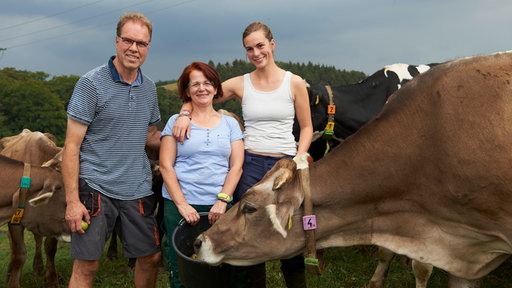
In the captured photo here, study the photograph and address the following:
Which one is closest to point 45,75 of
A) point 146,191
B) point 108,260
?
point 108,260

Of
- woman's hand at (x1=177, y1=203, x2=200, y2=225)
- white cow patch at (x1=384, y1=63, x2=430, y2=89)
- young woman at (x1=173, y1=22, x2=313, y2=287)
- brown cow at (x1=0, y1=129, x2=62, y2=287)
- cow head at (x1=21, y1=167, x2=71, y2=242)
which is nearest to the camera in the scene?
woman's hand at (x1=177, y1=203, x2=200, y2=225)

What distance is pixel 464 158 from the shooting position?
3.43 meters

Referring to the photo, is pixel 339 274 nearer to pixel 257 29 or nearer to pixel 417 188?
pixel 417 188

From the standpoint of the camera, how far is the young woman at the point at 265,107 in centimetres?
418

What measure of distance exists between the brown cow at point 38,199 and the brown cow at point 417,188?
2.11 m

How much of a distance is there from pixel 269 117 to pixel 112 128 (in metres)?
1.23

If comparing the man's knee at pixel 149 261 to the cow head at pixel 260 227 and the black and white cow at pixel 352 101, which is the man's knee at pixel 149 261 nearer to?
the cow head at pixel 260 227

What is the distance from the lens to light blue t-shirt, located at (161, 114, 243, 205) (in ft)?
13.4

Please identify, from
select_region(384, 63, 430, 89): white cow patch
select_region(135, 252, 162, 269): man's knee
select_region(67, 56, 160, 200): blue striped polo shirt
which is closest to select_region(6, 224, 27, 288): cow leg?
select_region(135, 252, 162, 269): man's knee

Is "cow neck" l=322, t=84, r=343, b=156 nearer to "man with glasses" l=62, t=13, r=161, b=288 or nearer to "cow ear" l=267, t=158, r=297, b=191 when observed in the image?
"man with glasses" l=62, t=13, r=161, b=288

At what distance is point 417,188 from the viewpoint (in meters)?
3.68

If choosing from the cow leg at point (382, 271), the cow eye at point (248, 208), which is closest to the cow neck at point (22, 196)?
the cow eye at point (248, 208)

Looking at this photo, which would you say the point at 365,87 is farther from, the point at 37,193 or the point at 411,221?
the point at 37,193

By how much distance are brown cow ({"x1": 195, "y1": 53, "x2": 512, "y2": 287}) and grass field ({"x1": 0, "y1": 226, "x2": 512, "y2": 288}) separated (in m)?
2.57
